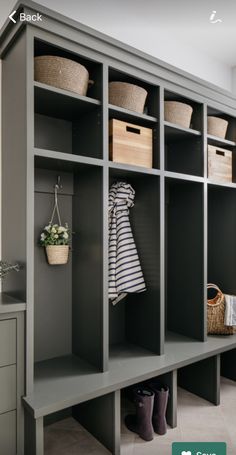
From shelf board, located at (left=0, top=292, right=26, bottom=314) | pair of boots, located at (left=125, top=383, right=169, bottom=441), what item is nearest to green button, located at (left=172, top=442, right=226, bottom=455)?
pair of boots, located at (left=125, top=383, right=169, bottom=441)

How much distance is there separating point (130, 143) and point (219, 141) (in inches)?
36.7

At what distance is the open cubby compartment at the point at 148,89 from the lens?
2.16 m

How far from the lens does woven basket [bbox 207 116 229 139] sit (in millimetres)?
2684

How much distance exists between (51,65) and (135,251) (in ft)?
4.09

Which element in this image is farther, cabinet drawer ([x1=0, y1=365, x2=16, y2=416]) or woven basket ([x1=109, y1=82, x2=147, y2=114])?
woven basket ([x1=109, y1=82, x2=147, y2=114])

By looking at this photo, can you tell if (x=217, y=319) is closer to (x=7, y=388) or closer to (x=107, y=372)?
(x=107, y=372)

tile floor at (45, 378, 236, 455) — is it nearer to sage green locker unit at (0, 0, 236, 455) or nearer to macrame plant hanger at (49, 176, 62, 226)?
sage green locker unit at (0, 0, 236, 455)

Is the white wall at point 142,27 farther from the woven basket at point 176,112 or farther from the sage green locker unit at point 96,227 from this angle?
the woven basket at point 176,112

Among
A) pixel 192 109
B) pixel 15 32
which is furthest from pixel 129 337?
pixel 15 32

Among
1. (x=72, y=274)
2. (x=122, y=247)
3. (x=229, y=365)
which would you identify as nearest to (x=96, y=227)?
(x=122, y=247)

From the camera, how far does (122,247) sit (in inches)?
90.6

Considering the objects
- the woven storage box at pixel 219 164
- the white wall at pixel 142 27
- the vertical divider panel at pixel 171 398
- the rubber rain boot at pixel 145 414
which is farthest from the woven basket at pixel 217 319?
the white wall at pixel 142 27

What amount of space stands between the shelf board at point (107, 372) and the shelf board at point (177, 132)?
1512 millimetres

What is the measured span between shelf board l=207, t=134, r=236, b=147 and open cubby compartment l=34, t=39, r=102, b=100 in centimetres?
98
